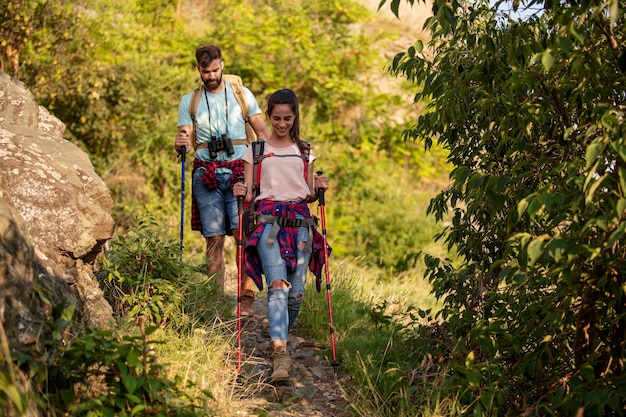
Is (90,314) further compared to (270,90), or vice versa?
(270,90)

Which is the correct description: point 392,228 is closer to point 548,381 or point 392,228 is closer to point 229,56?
point 229,56

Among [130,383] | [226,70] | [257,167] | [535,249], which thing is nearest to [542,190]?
[535,249]

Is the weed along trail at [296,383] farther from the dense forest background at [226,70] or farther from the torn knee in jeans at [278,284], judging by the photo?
the dense forest background at [226,70]

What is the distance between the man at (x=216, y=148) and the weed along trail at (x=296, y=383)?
48 cm

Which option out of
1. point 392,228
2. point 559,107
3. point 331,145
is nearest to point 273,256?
point 559,107

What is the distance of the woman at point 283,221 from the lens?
17.5 feet

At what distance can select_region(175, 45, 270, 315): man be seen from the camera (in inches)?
254

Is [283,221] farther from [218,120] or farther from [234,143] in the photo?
[218,120]

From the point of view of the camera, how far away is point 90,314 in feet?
16.6

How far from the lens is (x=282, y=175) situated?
5605 millimetres

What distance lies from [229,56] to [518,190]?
37.3ft

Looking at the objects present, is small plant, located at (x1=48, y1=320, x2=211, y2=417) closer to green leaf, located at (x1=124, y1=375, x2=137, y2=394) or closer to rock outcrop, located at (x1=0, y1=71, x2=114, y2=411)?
green leaf, located at (x1=124, y1=375, x2=137, y2=394)

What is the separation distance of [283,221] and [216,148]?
4.08 ft

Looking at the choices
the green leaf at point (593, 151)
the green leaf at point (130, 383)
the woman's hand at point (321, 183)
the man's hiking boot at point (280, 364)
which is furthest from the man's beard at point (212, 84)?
the green leaf at point (593, 151)
